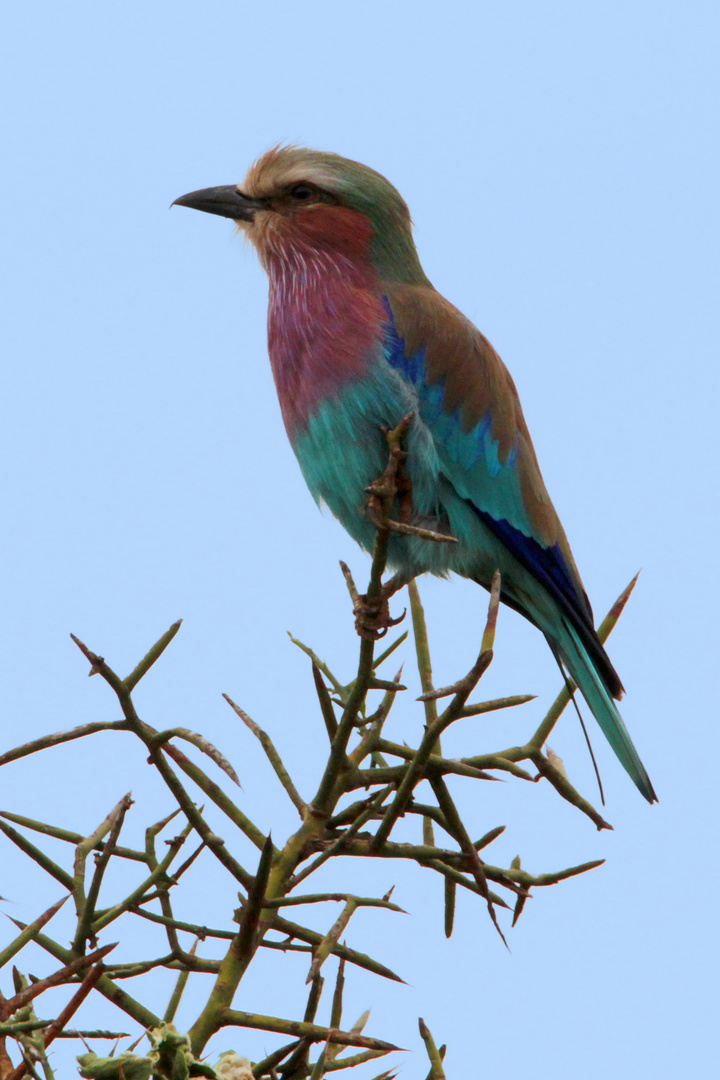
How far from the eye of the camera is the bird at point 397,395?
12.8ft

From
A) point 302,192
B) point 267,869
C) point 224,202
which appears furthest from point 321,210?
point 267,869

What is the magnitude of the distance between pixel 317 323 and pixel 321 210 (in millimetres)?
555

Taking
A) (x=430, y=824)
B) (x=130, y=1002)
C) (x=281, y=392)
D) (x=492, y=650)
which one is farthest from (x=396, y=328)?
(x=130, y=1002)

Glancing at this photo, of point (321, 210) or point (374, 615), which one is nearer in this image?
point (374, 615)

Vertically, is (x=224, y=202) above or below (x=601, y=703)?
above

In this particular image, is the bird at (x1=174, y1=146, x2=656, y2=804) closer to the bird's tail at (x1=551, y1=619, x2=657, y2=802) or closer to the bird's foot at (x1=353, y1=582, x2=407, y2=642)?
the bird's tail at (x1=551, y1=619, x2=657, y2=802)

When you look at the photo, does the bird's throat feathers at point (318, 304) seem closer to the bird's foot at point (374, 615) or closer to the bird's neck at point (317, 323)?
the bird's neck at point (317, 323)

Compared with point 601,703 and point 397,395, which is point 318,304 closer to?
point 397,395

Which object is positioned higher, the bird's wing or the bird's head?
the bird's head

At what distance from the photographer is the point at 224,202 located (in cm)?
455

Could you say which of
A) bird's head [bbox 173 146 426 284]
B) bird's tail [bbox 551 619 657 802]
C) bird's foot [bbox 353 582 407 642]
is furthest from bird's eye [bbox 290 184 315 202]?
bird's foot [bbox 353 582 407 642]

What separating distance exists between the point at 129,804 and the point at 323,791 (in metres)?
0.39

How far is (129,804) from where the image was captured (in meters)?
1.69

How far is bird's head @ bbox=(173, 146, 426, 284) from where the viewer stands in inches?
174
